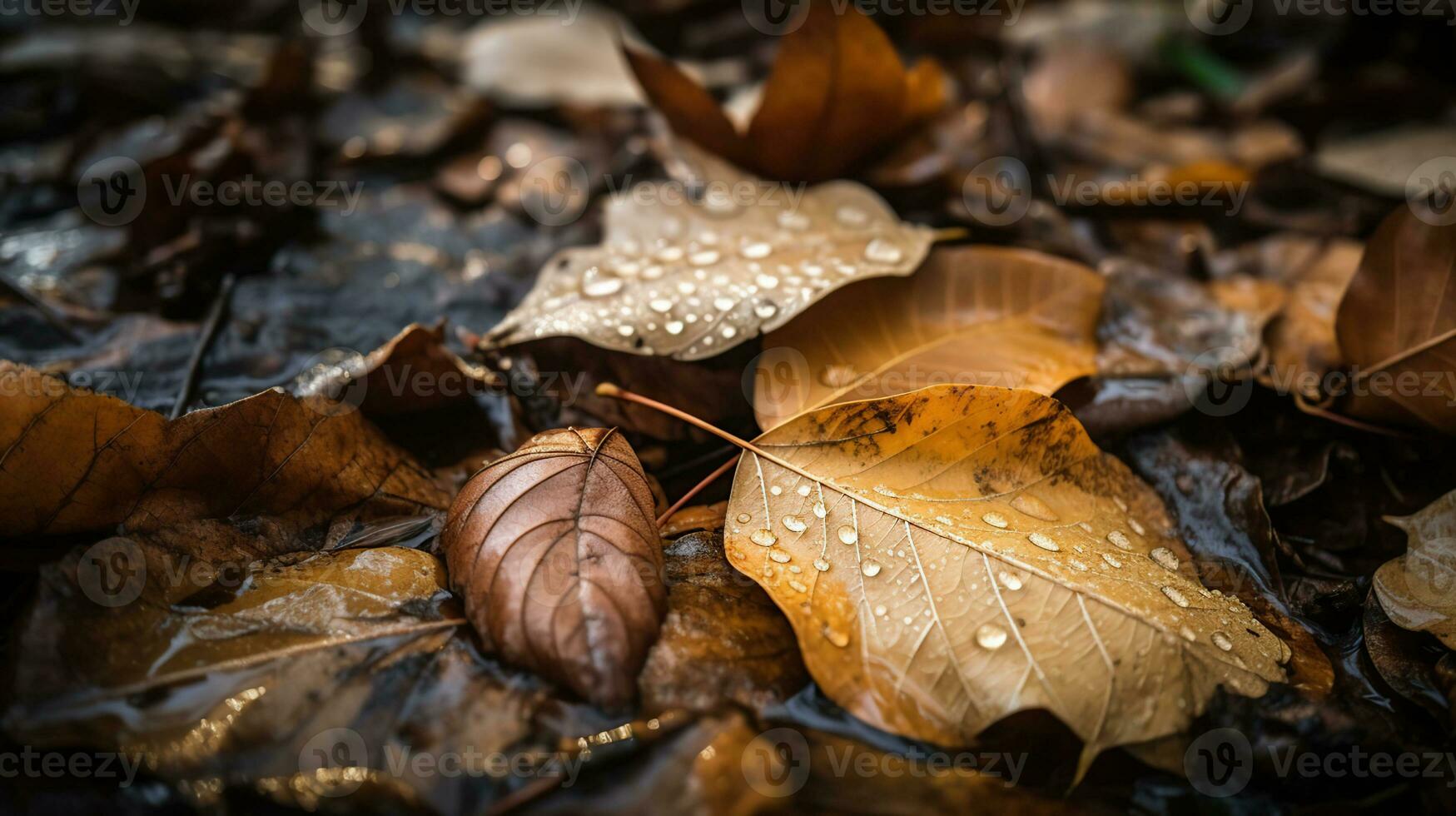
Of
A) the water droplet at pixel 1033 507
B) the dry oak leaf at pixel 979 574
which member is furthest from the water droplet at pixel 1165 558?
the water droplet at pixel 1033 507

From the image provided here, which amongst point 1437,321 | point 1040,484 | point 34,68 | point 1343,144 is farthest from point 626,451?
point 34,68

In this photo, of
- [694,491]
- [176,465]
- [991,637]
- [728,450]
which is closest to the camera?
[991,637]

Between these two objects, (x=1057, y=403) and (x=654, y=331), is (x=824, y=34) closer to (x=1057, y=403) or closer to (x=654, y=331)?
(x=654, y=331)

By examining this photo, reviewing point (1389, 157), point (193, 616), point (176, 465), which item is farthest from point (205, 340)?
point (1389, 157)

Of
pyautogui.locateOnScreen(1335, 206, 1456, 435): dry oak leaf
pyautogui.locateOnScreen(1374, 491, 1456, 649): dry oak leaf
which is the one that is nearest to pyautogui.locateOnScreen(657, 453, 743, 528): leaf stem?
pyautogui.locateOnScreen(1374, 491, 1456, 649): dry oak leaf

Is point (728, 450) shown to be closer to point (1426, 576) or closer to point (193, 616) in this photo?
point (193, 616)

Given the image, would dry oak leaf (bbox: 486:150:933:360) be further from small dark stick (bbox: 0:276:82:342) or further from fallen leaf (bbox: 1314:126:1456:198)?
fallen leaf (bbox: 1314:126:1456:198)
